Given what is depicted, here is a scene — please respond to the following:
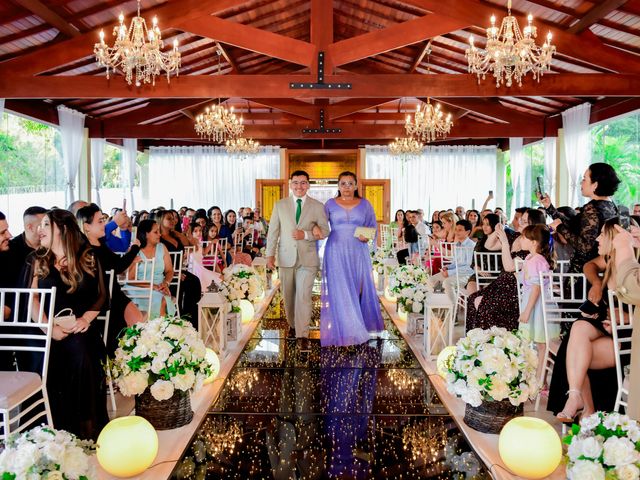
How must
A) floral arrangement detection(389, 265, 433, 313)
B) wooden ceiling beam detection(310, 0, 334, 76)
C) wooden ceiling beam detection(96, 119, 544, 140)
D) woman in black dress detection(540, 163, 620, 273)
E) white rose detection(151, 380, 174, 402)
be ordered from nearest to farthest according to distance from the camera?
white rose detection(151, 380, 174, 402), woman in black dress detection(540, 163, 620, 273), floral arrangement detection(389, 265, 433, 313), wooden ceiling beam detection(310, 0, 334, 76), wooden ceiling beam detection(96, 119, 544, 140)

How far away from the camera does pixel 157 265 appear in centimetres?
537

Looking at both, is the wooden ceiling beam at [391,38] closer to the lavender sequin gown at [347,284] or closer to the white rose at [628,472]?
the lavender sequin gown at [347,284]

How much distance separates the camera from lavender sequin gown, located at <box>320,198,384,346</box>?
5633mm

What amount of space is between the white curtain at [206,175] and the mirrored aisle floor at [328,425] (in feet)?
44.6

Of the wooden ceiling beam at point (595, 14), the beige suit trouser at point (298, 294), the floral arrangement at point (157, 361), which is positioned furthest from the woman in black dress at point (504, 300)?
the wooden ceiling beam at point (595, 14)

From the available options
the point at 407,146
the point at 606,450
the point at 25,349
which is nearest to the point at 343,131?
the point at 407,146

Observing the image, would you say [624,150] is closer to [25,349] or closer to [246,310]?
[246,310]

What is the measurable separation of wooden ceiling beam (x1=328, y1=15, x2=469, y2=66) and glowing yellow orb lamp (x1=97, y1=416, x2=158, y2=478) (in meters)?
6.68

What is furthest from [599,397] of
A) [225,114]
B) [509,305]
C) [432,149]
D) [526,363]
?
[432,149]

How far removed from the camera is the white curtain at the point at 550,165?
46.7 ft

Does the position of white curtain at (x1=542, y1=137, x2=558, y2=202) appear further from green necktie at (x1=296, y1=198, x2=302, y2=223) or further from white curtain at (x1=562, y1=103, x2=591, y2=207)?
Result: green necktie at (x1=296, y1=198, x2=302, y2=223)

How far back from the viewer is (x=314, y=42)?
27.8 feet

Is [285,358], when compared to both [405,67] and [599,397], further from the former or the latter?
[405,67]

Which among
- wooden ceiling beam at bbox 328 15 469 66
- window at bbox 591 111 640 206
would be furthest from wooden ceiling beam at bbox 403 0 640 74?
window at bbox 591 111 640 206
